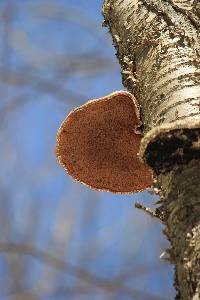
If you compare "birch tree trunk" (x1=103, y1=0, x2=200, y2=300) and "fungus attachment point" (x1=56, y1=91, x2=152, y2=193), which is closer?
"birch tree trunk" (x1=103, y1=0, x2=200, y2=300)

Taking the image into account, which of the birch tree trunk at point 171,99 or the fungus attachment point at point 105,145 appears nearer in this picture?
the birch tree trunk at point 171,99

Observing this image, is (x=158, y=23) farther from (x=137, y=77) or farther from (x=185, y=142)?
(x=185, y=142)

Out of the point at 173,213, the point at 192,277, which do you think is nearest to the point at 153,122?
the point at 173,213

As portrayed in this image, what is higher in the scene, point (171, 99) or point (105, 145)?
point (105, 145)
